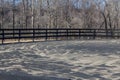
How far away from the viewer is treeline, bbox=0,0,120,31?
144 ft

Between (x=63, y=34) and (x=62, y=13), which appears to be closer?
(x=63, y=34)

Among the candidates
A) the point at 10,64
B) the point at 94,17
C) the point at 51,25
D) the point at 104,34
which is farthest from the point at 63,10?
the point at 10,64

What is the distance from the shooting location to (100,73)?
27.2 feet

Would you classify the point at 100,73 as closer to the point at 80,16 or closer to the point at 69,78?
the point at 69,78

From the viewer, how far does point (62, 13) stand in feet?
145

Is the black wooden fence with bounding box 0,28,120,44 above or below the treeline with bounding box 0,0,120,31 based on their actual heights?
below

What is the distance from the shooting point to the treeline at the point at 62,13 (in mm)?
43875

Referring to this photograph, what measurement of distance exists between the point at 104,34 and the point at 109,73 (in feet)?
68.9

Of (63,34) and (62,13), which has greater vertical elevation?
(62,13)

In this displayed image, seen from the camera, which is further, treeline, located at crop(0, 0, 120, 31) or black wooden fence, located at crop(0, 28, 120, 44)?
treeline, located at crop(0, 0, 120, 31)

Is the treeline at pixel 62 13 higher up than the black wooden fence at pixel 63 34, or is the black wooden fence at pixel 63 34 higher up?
the treeline at pixel 62 13

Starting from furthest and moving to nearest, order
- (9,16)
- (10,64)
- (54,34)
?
(9,16) < (54,34) < (10,64)

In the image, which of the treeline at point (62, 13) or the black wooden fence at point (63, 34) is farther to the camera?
the treeline at point (62, 13)

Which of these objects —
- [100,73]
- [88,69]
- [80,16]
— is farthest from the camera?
[80,16]
